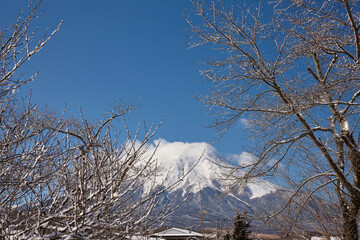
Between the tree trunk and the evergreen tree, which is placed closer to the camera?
the tree trunk

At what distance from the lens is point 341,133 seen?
8.52 m

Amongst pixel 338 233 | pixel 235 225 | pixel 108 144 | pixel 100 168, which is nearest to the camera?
pixel 100 168

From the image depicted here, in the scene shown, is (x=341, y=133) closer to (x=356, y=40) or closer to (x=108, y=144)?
(x=356, y=40)

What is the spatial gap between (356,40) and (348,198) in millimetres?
3995

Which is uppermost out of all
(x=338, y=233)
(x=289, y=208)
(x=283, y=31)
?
(x=283, y=31)

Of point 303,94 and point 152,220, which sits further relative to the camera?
point 303,94

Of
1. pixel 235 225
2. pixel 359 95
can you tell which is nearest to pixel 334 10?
pixel 359 95

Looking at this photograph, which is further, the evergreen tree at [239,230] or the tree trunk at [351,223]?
the evergreen tree at [239,230]

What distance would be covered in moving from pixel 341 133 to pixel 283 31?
9.74ft

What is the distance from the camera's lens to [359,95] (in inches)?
323

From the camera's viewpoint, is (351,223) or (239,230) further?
(239,230)

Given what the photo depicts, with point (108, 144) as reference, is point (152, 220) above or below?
below

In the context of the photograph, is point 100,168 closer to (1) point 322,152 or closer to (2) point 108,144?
(2) point 108,144

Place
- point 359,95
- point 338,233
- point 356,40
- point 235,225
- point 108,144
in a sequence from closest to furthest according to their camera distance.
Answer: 1. point 108,144
2. point 356,40
3. point 338,233
4. point 359,95
5. point 235,225
